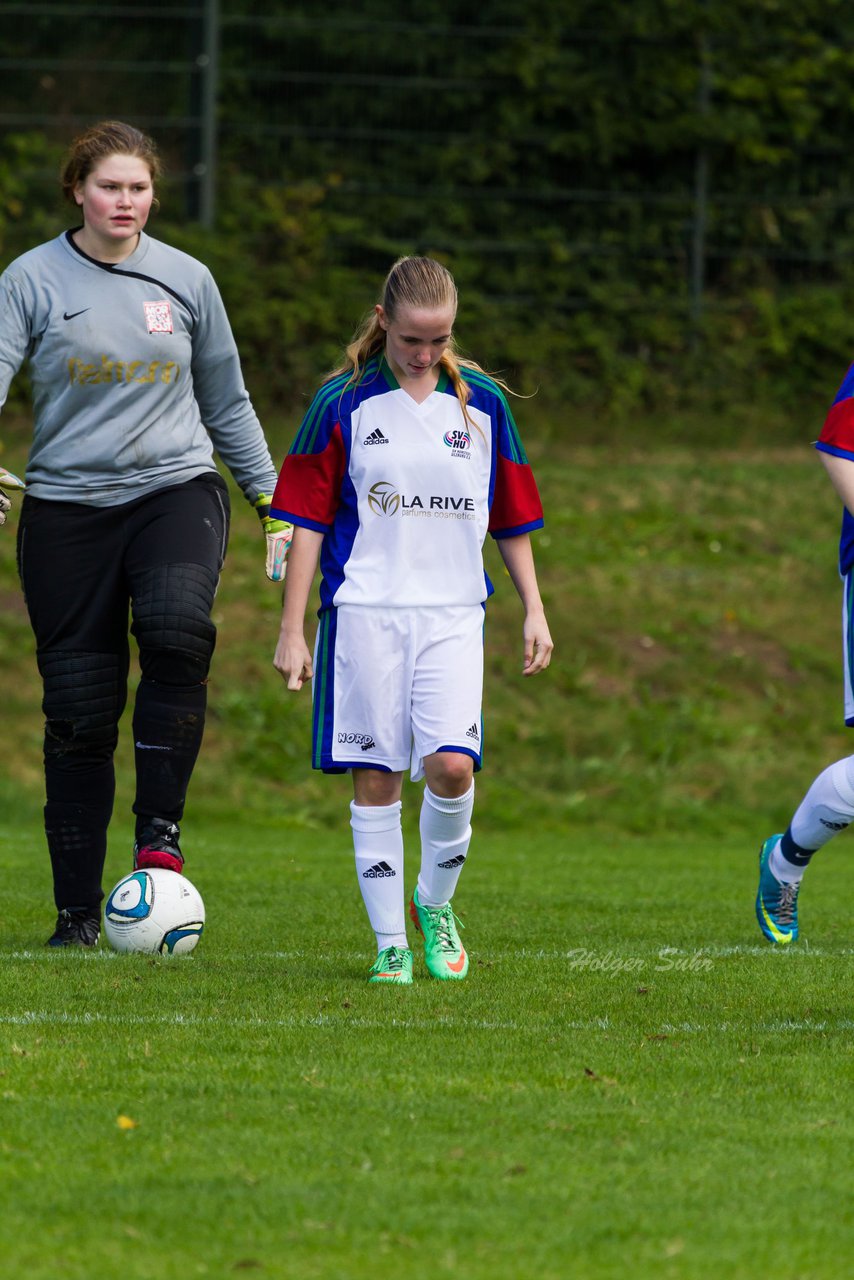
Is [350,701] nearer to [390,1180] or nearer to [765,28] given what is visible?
[390,1180]

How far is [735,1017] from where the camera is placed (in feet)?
15.8

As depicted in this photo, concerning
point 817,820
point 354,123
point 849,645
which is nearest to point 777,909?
point 817,820

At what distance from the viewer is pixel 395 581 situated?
17.0 feet

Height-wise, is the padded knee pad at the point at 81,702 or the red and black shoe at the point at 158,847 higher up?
the padded knee pad at the point at 81,702

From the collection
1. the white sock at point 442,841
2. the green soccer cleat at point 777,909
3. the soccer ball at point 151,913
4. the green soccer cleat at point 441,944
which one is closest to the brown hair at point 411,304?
the white sock at point 442,841

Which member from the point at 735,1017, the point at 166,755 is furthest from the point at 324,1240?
the point at 166,755

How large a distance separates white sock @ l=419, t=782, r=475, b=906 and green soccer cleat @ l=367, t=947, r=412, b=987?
0.80 ft

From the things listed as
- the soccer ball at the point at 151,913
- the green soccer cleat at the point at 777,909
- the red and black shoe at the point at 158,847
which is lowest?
the green soccer cleat at the point at 777,909

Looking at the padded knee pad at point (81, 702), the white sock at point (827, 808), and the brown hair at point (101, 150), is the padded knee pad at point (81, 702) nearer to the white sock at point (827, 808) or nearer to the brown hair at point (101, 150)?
the brown hair at point (101, 150)

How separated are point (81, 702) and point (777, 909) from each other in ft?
7.90

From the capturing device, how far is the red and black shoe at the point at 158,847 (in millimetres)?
5762

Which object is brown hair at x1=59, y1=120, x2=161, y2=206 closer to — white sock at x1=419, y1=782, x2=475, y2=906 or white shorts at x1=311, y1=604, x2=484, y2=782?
white shorts at x1=311, y1=604, x2=484, y2=782

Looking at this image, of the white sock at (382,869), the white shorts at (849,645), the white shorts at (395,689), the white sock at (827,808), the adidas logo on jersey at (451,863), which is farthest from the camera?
the white sock at (827,808)

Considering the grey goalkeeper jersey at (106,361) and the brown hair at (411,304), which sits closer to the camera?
the brown hair at (411,304)
